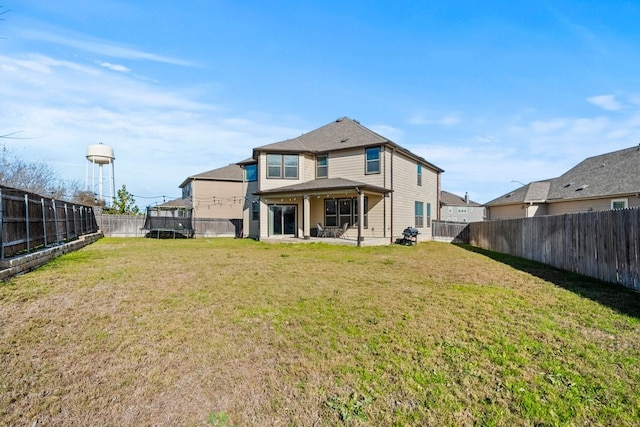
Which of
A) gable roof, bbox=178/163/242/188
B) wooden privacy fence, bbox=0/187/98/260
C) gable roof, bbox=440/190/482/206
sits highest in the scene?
gable roof, bbox=178/163/242/188

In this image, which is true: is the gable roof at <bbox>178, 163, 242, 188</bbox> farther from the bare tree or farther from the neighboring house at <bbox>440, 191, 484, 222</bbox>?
the neighboring house at <bbox>440, 191, 484, 222</bbox>

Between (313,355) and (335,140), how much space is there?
1741 cm

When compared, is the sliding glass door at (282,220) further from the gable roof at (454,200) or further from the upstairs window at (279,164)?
the gable roof at (454,200)

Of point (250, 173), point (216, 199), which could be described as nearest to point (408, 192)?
point (250, 173)

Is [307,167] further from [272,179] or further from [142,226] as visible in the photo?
[142,226]

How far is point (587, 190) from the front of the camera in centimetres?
1903

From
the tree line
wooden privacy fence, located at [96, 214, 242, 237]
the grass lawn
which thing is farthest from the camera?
wooden privacy fence, located at [96, 214, 242, 237]

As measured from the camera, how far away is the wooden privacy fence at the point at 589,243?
6484 mm

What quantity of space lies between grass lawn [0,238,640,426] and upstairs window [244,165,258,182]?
628 inches

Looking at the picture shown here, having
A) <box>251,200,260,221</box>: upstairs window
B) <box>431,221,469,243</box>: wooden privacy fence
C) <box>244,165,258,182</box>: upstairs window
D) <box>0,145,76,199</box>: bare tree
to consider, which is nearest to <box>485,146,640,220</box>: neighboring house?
<box>431,221,469,243</box>: wooden privacy fence

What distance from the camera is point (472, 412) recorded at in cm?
266

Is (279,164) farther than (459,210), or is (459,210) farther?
(459,210)

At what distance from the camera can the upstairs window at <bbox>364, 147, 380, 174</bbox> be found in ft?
58.1

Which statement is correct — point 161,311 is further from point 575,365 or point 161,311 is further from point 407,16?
point 407,16
